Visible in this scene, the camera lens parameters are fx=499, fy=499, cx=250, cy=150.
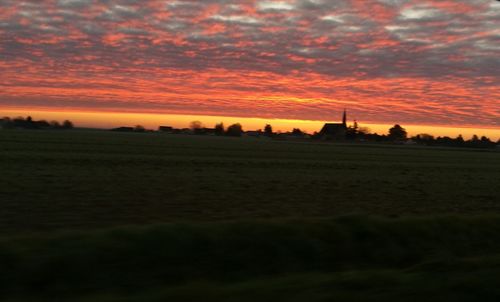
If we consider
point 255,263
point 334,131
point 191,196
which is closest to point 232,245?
point 255,263

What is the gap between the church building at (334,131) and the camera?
140m

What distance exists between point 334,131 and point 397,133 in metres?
22.0

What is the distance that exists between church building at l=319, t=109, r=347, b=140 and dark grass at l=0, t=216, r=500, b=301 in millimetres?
130056

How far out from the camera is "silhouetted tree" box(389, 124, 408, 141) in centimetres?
14843

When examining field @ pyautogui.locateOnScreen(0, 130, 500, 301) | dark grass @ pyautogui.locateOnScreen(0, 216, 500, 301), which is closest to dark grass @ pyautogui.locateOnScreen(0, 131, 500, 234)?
field @ pyautogui.locateOnScreen(0, 130, 500, 301)

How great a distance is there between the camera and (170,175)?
23109 millimetres

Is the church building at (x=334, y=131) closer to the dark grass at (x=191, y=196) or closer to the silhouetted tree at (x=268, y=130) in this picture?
the silhouetted tree at (x=268, y=130)

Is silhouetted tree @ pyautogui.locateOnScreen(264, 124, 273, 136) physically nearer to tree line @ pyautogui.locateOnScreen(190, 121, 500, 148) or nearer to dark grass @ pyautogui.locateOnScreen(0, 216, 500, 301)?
tree line @ pyautogui.locateOnScreen(190, 121, 500, 148)

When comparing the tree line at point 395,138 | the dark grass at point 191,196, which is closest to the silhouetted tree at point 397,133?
the tree line at point 395,138

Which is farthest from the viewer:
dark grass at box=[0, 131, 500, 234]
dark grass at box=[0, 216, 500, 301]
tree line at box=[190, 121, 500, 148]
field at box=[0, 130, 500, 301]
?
tree line at box=[190, 121, 500, 148]

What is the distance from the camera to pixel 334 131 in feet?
469

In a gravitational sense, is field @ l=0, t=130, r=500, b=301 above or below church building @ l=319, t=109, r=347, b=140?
below

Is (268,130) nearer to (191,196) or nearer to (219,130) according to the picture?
(219,130)

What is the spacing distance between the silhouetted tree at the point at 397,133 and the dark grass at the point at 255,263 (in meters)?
143
